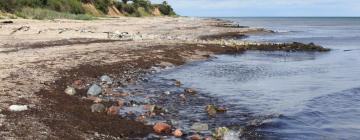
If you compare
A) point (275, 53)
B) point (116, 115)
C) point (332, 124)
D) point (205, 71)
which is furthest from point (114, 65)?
point (275, 53)

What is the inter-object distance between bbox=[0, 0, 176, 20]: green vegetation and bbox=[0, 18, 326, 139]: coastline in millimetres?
12843

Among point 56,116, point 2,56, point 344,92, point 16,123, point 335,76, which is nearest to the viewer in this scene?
point 16,123

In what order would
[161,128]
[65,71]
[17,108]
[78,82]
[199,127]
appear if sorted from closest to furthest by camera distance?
[161,128]
[17,108]
[199,127]
[78,82]
[65,71]

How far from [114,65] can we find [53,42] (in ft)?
25.1

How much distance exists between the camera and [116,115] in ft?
36.0

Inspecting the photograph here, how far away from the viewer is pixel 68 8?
2557 inches

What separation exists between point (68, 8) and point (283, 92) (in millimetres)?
52433

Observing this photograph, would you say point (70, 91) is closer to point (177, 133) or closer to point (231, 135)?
point (177, 133)

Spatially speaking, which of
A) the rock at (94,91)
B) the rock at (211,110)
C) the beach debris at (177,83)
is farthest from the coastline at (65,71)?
the rock at (211,110)


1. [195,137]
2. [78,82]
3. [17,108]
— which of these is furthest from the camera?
[78,82]

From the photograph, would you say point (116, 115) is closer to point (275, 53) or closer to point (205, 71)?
point (205, 71)

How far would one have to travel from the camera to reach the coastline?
30.7 ft

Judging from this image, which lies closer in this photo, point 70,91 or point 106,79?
point 70,91

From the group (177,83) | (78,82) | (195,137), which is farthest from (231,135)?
(177,83)
